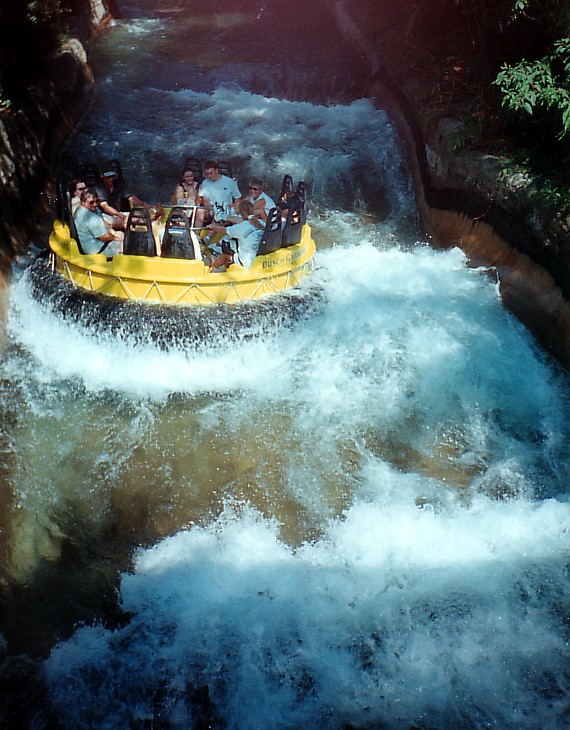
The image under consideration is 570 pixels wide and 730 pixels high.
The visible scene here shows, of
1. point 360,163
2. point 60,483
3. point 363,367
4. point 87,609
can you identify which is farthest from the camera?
point 360,163

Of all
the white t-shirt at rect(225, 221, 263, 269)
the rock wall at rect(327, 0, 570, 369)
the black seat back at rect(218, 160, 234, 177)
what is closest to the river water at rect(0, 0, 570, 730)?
the rock wall at rect(327, 0, 570, 369)

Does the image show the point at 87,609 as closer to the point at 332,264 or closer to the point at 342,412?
the point at 342,412

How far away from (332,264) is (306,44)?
39.7ft

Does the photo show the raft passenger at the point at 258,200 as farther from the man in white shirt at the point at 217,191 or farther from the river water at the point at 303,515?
the river water at the point at 303,515

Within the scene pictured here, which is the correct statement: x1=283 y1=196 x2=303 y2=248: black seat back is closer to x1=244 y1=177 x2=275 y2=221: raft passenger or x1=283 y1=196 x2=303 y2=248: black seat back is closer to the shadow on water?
x1=244 y1=177 x2=275 y2=221: raft passenger

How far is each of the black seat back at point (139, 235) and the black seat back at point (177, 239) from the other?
154mm

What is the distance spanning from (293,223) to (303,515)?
3597 millimetres

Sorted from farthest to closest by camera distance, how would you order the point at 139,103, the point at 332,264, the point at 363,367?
1. the point at 139,103
2. the point at 332,264
3. the point at 363,367

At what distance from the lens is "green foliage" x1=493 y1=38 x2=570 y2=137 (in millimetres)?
6953

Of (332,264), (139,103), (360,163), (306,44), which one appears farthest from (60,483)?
(306,44)

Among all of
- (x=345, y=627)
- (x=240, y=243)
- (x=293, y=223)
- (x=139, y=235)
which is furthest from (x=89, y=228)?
(x=345, y=627)

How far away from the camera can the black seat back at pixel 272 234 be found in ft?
22.5

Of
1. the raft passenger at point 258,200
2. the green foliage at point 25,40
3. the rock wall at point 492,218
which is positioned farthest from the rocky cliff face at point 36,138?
the rock wall at point 492,218

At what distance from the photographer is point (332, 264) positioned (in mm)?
8289
